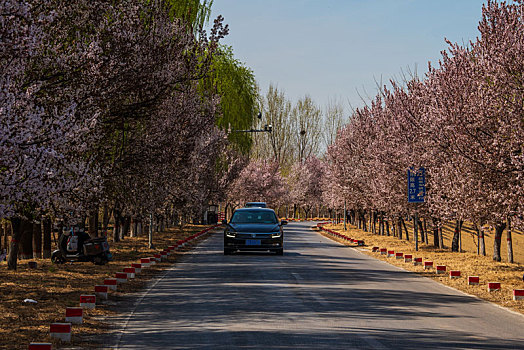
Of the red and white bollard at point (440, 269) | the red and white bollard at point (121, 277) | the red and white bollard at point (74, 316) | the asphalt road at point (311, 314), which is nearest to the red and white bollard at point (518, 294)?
the asphalt road at point (311, 314)

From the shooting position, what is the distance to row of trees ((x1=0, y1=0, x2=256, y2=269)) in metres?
9.71

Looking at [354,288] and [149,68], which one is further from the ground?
[149,68]

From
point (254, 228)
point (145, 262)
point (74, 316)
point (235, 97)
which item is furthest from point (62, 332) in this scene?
point (235, 97)

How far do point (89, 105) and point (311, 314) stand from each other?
6.38 m

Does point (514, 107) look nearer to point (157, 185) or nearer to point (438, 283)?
point (438, 283)

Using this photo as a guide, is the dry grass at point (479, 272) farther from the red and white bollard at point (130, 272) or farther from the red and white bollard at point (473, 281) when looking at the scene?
the red and white bollard at point (130, 272)

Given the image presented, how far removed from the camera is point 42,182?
34.0ft

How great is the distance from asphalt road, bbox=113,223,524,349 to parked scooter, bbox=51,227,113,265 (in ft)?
8.07

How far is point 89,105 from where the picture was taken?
588 inches

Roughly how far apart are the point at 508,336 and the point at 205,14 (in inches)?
1382

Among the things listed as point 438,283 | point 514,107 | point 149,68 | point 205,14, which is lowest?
point 438,283

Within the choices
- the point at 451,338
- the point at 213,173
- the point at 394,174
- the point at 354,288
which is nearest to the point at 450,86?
the point at 354,288

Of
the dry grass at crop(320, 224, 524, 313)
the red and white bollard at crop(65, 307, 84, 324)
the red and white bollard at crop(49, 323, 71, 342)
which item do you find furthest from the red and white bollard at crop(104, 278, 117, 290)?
the dry grass at crop(320, 224, 524, 313)

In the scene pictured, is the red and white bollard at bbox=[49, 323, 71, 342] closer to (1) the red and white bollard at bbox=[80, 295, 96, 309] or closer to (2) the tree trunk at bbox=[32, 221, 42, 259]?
(1) the red and white bollard at bbox=[80, 295, 96, 309]
